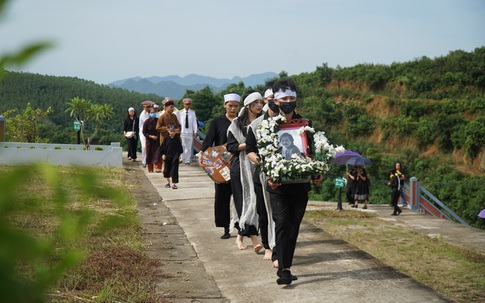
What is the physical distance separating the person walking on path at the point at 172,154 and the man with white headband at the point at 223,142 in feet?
17.1

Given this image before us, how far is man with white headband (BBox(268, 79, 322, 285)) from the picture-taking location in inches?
252

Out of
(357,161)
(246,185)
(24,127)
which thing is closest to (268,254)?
(246,185)

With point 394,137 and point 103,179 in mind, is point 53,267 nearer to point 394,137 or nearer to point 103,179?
point 103,179

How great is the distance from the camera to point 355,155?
65.1 feet

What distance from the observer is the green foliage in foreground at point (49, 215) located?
2.59 ft

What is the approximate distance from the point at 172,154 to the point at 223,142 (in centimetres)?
536

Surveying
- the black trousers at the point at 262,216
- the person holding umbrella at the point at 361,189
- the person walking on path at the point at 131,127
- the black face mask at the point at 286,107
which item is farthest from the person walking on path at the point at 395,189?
the black face mask at the point at 286,107

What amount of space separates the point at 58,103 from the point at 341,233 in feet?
152

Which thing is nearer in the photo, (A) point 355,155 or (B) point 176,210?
(B) point 176,210

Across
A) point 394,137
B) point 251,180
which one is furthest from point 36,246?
point 394,137

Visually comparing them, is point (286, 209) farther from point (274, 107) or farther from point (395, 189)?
point (395, 189)

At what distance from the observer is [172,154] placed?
46.4 feet

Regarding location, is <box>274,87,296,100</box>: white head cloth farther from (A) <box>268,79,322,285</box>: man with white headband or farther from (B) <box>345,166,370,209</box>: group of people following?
(B) <box>345,166,370,209</box>: group of people following

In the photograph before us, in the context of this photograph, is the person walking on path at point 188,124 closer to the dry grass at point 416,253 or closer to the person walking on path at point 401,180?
the person walking on path at point 401,180
